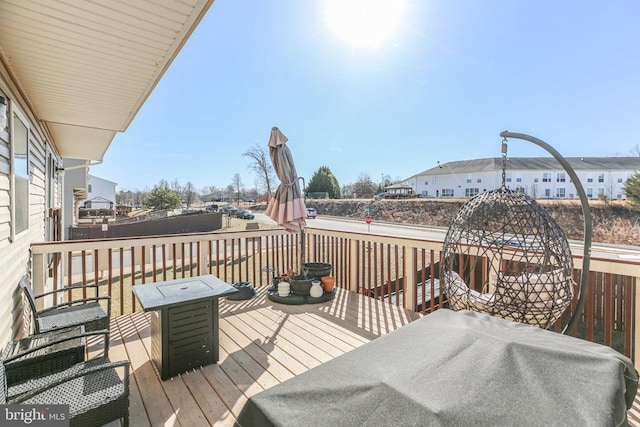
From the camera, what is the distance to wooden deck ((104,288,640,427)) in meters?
2.03

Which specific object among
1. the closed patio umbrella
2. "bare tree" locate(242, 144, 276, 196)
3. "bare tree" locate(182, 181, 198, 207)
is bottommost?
the closed patio umbrella

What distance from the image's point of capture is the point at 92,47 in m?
2.31

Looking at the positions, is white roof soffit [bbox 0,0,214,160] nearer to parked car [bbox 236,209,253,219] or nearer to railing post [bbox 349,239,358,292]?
railing post [bbox 349,239,358,292]

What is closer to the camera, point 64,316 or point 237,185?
point 64,316

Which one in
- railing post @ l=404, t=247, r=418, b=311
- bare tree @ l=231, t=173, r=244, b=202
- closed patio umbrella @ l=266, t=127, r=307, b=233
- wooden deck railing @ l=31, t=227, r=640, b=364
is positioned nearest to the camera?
wooden deck railing @ l=31, t=227, r=640, b=364

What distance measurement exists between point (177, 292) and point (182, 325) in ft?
0.98

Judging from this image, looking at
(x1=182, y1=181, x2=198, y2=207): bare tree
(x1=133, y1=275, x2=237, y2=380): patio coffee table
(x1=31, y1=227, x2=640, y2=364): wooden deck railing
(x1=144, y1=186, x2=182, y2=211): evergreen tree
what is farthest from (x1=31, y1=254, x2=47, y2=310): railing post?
(x1=182, y1=181, x2=198, y2=207): bare tree

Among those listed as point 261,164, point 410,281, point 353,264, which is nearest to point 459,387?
point 410,281

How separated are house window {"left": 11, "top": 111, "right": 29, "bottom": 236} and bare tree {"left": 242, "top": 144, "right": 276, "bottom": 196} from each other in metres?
26.8

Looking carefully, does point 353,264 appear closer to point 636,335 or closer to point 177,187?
point 636,335

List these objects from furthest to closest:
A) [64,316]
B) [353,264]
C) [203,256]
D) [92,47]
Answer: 1. [353,264]
2. [203,256]
3. [64,316]
4. [92,47]

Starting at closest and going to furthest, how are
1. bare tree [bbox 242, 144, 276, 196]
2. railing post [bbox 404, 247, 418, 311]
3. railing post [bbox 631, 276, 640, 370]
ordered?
railing post [bbox 631, 276, 640, 370] → railing post [bbox 404, 247, 418, 311] → bare tree [bbox 242, 144, 276, 196]

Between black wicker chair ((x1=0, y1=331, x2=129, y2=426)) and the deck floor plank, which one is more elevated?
black wicker chair ((x1=0, y1=331, x2=129, y2=426))

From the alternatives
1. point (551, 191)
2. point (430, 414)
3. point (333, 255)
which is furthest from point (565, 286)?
point (551, 191)
